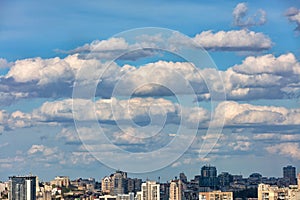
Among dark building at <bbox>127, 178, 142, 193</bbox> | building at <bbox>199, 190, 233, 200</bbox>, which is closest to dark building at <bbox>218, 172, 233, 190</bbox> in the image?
building at <bbox>199, 190, 233, 200</bbox>

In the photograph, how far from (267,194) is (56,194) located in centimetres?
761

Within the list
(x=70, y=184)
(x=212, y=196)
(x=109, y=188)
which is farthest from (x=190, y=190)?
(x=70, y=184)

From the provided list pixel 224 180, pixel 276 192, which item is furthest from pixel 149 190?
pixel 276 192

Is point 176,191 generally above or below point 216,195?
above

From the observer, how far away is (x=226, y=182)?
29359 mm

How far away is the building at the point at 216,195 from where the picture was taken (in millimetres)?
28781

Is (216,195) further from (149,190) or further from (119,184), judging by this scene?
(119,184)

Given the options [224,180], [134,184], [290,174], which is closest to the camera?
[290,174]

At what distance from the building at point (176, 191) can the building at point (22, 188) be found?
15.5 feet

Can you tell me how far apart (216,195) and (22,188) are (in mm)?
6708

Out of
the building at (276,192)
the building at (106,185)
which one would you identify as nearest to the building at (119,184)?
the building at (106,185)

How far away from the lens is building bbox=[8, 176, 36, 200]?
98.2ft

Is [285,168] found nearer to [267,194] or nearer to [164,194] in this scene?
[267,194]

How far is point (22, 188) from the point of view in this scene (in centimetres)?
3070
